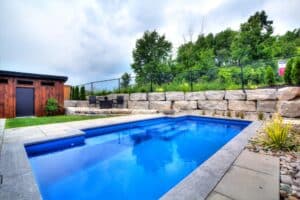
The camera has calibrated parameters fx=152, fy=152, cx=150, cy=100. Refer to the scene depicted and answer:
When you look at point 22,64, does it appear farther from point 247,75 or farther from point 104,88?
point 247,75

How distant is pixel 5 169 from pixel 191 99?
7.27 m

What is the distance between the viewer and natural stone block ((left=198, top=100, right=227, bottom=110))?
7.01 metres

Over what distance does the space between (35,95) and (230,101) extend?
10.8 metres

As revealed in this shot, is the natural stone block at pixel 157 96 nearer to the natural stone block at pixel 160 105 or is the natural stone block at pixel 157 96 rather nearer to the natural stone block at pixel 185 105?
the natural stone block at pixel 160 105

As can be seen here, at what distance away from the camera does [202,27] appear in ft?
50.3

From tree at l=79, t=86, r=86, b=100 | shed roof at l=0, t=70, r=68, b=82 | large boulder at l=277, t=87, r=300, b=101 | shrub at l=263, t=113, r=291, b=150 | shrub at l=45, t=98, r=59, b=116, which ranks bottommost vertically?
shrub at l=263, t=113, r=291, b=150

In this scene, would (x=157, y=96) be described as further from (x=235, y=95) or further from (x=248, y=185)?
(x=248, y=185)

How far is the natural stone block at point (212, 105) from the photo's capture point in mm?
7009

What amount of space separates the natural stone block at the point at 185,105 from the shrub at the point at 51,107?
291 inches

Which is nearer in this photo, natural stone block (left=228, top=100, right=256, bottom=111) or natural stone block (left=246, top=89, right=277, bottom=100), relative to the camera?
natural stone block (left=246, top=89, right=277, bottom=100)

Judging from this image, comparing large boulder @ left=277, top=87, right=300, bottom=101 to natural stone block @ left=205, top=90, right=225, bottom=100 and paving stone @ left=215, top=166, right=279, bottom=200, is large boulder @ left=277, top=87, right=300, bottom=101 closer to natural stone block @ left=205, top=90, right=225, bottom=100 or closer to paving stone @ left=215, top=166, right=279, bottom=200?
natural stone block @ left=205, top=90, right=225, bottom=100


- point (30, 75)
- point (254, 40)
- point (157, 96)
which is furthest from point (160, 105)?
point (254, 40)

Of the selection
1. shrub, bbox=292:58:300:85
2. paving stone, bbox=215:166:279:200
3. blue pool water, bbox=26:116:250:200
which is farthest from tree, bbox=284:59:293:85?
paving stone, bbox=215:166:279:200

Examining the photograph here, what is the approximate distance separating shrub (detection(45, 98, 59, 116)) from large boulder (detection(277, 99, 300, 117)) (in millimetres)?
11186
